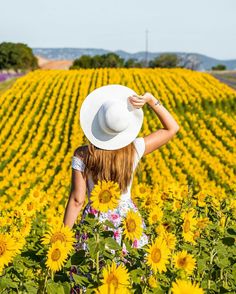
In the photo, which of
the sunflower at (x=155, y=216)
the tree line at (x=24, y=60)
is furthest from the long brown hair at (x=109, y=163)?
the tree line at (x=24, y=60)

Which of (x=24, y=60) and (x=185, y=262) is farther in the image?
(x=24, y=60)

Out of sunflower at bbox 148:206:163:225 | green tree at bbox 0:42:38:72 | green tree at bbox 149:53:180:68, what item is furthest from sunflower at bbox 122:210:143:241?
green tree at bbox 149:53:180:68

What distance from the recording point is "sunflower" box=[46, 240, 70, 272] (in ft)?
8.16

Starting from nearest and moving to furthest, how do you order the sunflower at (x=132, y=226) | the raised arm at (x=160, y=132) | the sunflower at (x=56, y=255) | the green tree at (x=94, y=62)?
the sunflower at (x=56, y=255)
the sunflower at (x=132, y=226)
the raised arm at (x=160, y=132)
the green tree at (x=94, y=62)

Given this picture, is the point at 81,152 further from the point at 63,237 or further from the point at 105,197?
the point at 63,237

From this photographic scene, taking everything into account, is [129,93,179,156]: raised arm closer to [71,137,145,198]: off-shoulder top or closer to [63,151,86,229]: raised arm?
[71,137,145,198]: off-shoulder top

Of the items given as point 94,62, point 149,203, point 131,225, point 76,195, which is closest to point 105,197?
point 131,225

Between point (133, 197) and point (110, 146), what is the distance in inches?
77.0

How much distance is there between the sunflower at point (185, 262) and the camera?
262cm

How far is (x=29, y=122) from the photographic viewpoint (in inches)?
869

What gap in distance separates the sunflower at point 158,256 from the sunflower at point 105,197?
11.8 inches

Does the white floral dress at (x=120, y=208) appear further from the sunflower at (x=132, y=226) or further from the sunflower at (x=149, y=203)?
the sunflower at (x=132, y=226)

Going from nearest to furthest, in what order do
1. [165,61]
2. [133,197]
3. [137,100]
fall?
1. [137,100]
2. [133,197]
3. [165,61]

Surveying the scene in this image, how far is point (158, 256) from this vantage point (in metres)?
2.57
